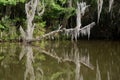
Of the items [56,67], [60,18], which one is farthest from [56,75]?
[60,18]

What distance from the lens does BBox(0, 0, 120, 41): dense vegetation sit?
64.8 ft

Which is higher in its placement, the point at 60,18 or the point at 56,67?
the point at 60,18

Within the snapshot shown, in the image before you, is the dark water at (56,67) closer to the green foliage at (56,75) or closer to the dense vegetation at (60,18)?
the green foliage at (56,75)

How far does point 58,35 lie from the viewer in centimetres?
1992

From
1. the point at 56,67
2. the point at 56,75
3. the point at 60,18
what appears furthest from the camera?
the point at 60,18

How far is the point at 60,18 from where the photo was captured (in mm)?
21312

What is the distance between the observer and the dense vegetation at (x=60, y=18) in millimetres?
19766

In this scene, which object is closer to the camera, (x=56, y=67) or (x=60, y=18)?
(x=56, y=67)

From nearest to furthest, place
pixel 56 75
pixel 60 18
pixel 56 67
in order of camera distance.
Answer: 1. pixel 56 75
2. pixel 56 67
3. pixel 60 18

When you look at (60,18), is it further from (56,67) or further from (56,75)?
(56,75)

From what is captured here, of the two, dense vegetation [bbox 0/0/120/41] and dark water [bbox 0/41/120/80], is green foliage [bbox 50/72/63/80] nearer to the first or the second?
dark water [bbox 0/41/120/80]

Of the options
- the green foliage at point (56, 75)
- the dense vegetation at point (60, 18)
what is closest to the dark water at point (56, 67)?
the green foliage at point (56, 75)

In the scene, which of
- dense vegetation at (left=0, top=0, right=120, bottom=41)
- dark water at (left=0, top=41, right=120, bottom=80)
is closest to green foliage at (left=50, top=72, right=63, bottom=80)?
dark water at (left=0, top=41, right=120, bottom=80)

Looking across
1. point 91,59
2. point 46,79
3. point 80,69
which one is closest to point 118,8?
point 91,59
